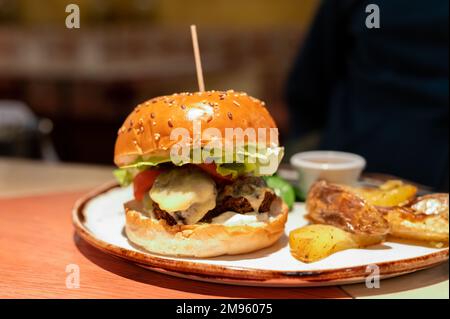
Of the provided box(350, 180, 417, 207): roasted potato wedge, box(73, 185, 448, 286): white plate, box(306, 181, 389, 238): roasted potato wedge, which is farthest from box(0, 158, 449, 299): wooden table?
box(350, 180, 417, 207): roasted potato wedge

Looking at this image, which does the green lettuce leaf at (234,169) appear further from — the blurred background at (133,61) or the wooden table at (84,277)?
the blurred background at (133,61)

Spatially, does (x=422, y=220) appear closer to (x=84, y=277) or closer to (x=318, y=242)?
(x=318, y=242)

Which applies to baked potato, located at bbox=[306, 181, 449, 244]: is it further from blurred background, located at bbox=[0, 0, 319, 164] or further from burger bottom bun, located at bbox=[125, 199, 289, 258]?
blurred background, located at bbox=[0, 0, 319, 164]

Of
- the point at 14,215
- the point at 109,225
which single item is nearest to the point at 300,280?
the point at 109,225

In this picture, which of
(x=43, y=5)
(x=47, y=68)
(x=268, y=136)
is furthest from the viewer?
(x=43, y=5)

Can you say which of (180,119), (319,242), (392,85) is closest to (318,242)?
(319,242)

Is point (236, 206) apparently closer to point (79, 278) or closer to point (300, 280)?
point (300, 280)

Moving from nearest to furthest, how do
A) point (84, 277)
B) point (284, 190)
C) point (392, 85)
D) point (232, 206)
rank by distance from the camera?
point (84, 277)
point (232, 206)
point (284, 190)
point (392, 85)
